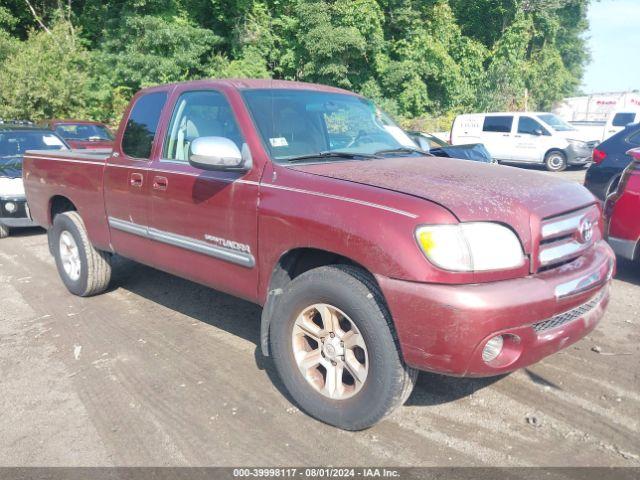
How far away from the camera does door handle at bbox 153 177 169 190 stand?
3.81 m

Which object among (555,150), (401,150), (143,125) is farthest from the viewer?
(555,150)

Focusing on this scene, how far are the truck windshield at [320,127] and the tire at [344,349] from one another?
0.89 metres

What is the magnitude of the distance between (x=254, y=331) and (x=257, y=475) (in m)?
1.77

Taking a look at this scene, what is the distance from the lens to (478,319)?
7.70ft

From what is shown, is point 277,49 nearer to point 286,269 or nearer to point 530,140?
point 530,140

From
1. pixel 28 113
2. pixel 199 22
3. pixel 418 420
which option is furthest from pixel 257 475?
pixel 199 22

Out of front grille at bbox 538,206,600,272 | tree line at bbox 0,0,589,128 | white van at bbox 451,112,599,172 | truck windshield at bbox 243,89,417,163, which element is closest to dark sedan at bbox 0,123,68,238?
truck windshield at bbox 243,89,417,163

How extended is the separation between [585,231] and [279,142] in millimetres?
1850

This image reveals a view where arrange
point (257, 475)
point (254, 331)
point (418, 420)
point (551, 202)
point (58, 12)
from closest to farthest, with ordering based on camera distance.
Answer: point (257, 475) < point (551, 202) < point (418, 420) < point (254, 331) < point (58, 12)

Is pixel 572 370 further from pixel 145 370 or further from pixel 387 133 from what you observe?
pixel 145 370

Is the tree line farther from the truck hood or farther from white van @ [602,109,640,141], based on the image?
the truck hood

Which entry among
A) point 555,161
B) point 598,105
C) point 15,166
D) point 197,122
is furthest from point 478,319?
point 598,105

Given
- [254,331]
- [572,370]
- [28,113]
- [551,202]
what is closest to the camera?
[551,202]

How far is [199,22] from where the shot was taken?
2658 cm
